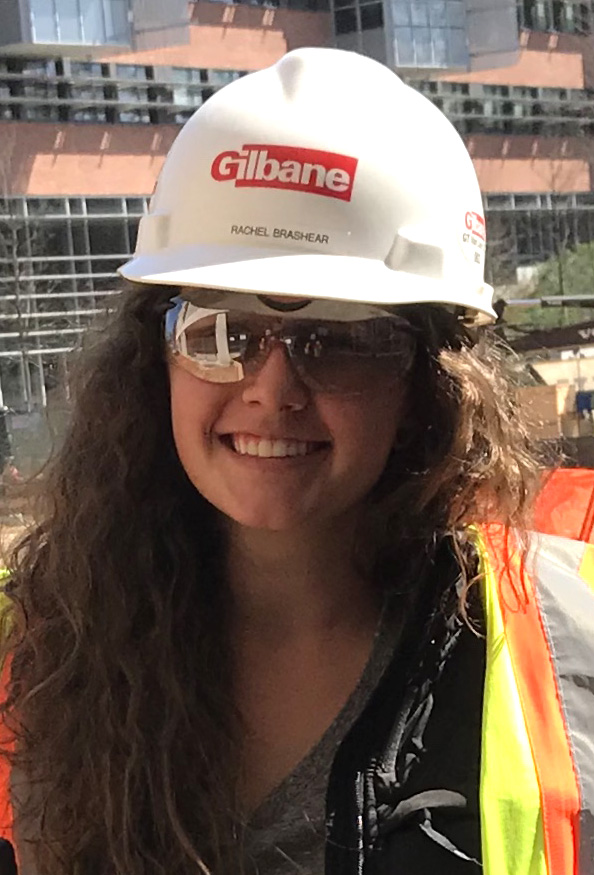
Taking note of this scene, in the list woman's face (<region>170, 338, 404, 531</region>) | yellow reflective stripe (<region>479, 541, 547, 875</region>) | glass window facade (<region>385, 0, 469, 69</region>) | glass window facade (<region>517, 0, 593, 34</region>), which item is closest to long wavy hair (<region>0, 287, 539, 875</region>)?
woman's face (<region>170, 338, 404, 531</region>)

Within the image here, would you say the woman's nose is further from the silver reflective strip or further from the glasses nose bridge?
the silver reflective strip

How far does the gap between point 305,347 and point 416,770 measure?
0.53 m

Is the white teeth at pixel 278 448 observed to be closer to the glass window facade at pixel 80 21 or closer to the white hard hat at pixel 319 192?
the white hard hat at pixel 319 192

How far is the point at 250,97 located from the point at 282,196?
0.15 meters

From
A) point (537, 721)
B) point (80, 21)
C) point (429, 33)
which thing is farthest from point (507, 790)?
point (429, 33)

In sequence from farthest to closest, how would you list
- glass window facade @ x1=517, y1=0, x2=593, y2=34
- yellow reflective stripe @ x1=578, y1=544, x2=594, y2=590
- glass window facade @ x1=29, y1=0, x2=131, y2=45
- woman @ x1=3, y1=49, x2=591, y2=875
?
glass window facade @ x1=517, y1=0, x2=593, y2=34
glass window facade @ x1=29, y1=0, x2=131, y2=45
yellow reflective stripe @ x1=578, y1=544, x2=594, y2=590
woman @ x1=3, y1=49, x2=591, y2=875

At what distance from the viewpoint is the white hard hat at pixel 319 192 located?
1.58 m

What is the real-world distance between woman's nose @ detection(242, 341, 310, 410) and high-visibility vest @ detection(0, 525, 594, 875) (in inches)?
13.4

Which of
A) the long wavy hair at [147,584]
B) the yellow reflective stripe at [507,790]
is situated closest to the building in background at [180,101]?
the long wavy hair at [147,584]

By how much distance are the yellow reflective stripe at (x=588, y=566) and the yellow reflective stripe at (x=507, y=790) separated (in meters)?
0.22

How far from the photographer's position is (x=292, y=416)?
1.60 m

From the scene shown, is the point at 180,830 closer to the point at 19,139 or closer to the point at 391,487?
the point at 391,487

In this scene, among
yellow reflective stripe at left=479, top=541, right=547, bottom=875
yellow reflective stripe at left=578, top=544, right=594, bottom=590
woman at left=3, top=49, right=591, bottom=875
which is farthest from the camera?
yellow reflective stripe at left=578, top=544, right=594, bottom=590

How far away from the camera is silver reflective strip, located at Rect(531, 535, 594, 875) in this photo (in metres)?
1.47
